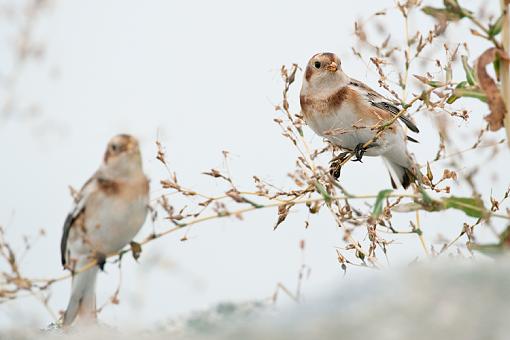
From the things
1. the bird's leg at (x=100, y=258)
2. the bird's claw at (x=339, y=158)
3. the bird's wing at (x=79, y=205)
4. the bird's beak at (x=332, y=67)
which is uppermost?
the bird's beak at (x=332, y=67)

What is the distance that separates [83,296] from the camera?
3.11m

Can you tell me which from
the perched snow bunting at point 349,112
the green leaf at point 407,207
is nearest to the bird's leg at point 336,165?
the perched snow bunting at point 349,112

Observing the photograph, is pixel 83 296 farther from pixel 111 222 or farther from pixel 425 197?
pixel 425 197

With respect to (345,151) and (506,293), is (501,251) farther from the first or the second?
(345,151)

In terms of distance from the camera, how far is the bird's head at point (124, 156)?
287 centimetres

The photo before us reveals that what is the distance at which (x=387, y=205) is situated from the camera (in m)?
3.19

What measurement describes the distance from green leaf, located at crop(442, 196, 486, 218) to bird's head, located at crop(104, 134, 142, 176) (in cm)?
102

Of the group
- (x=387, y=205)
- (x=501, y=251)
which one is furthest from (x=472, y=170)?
(x=387, y=205)

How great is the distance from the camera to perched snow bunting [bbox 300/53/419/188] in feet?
14.0

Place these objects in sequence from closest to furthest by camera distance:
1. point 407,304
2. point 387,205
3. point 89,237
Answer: point 407,304
point 89,237
point 387,205

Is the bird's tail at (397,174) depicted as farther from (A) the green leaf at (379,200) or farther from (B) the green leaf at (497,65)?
(A) the green leaf at (379,200)

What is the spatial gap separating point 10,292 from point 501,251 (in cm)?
146

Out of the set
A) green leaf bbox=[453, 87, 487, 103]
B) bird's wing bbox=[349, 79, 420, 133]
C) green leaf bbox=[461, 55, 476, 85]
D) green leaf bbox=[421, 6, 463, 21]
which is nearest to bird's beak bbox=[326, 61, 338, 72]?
bird's wing bbox=[349, 79, 420, 133]

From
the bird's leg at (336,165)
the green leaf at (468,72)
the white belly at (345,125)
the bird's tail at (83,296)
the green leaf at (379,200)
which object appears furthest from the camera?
the white belly at (345,125)
